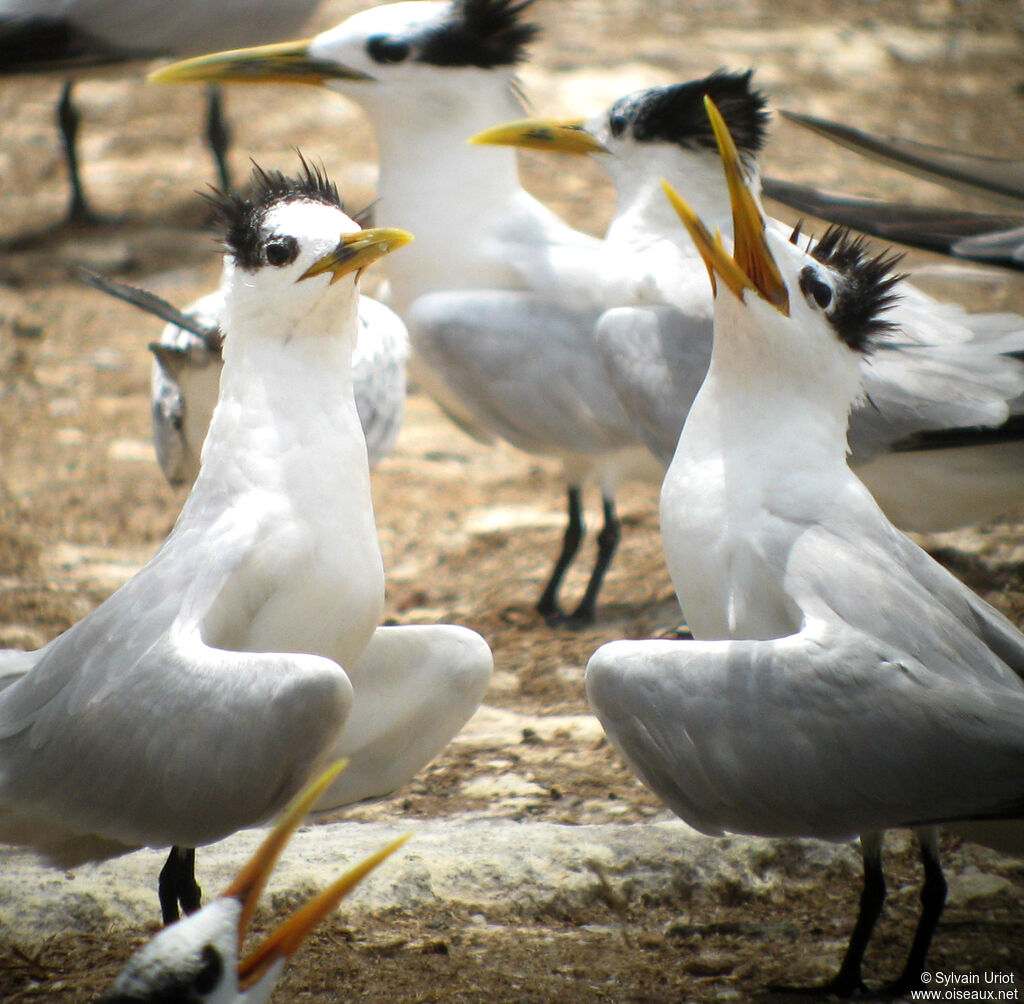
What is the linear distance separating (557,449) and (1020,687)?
7.08 feet

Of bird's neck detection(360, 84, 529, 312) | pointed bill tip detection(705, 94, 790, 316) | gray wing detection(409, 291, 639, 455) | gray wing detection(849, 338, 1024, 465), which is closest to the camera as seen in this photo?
pointed bill tip detection(705, 94, 790, 316)

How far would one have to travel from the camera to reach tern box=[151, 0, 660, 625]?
441 cm

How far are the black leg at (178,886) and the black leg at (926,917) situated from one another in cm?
132

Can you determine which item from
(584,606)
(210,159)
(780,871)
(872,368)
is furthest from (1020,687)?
(210,159)

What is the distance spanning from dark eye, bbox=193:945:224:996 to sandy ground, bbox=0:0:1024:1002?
1.72 feet

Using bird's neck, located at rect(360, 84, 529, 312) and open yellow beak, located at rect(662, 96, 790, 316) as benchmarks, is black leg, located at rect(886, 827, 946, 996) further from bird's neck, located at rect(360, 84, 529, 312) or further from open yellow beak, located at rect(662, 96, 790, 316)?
bird's neck, located at rect(360, 84, 529, 312)

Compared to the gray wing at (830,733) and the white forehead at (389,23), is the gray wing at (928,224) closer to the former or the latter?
the white forehead at (389,23)

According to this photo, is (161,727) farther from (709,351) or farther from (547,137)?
(547,137)

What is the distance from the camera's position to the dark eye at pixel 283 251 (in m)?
2.72

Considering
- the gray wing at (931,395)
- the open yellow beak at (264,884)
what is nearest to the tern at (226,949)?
the open yellow beak at (264,884)

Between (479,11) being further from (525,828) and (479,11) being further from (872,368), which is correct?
(525,828)

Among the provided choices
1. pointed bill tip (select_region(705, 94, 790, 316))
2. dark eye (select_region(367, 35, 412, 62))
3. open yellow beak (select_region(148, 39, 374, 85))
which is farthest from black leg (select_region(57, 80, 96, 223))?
pointed bill tip (select_region(705, 94, 790, 316))

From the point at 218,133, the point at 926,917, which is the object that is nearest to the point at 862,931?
the point at 926,917

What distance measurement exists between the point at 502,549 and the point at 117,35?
12.6ft
